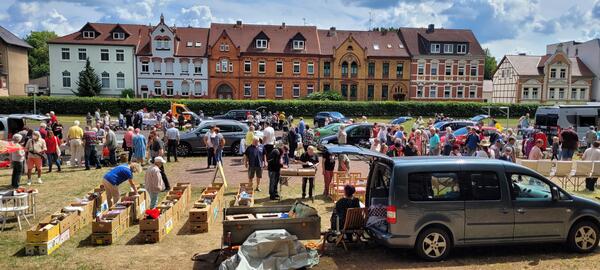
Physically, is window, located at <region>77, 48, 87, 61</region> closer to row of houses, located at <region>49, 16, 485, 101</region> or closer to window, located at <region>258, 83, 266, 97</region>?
row of houses, located at <region>49, 16, 485, 101</region>

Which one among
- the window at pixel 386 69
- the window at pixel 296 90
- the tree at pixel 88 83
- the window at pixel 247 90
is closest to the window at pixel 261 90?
the window at pixel 247 90

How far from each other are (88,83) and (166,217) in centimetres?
4431

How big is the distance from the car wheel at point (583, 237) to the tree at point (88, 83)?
49.3m

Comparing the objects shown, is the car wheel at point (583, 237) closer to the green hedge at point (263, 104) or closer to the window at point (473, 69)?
the green hedge at point (263, 104)

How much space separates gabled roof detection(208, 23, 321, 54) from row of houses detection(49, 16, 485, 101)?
12 centimetres

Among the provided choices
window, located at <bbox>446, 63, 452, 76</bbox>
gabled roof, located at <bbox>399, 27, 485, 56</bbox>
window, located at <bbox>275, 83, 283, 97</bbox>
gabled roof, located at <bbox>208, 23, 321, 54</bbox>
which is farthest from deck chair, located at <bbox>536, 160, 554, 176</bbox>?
window, located at <bbox>446, 63, 452, 76</bbox>

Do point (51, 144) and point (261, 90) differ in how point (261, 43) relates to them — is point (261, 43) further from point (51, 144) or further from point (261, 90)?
point (51, 144)

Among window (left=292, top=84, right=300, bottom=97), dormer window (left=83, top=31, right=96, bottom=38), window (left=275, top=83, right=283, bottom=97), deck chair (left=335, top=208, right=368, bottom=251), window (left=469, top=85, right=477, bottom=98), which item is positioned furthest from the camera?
window (left=469, top=85, right=477, bottom=98)

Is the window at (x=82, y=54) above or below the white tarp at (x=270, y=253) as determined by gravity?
above

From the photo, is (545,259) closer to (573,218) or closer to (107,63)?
(573,218)

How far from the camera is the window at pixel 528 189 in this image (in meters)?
8.40

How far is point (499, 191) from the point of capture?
326 inches

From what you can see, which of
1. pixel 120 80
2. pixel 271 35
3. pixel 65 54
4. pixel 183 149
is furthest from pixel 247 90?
pixel 183 149

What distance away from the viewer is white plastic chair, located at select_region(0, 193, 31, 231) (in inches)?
396
